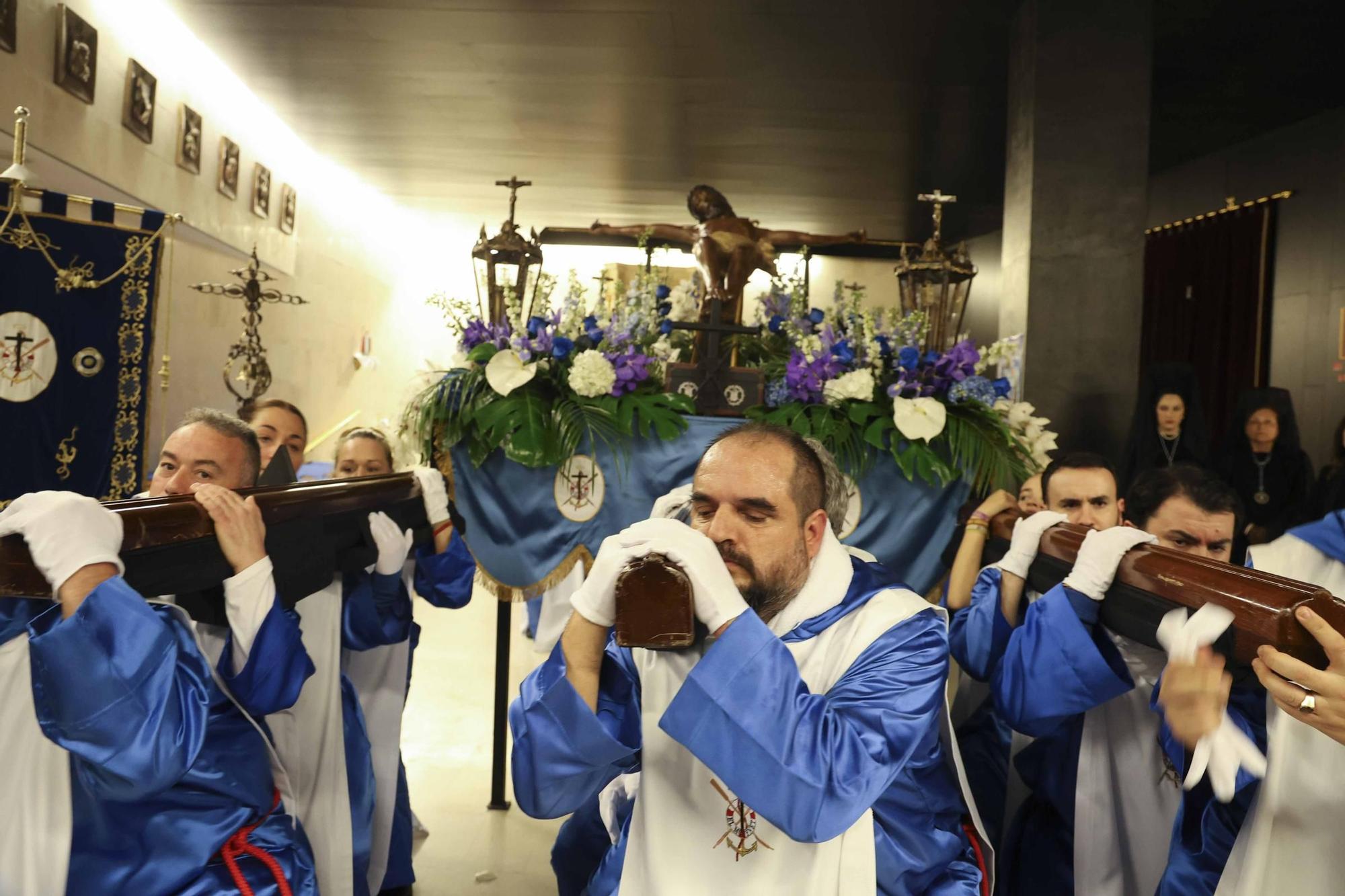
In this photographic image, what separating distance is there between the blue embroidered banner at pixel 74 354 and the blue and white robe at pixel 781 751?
12.2ft

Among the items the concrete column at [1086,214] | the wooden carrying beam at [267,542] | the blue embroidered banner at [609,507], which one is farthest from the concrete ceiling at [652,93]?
the wooden carrying beam at [267,542]

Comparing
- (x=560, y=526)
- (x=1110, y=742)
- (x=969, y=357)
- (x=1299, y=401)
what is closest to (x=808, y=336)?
(x=969, y=357)

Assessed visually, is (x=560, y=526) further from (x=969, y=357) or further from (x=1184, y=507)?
(x=1184, y=507)

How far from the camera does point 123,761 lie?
1810mm

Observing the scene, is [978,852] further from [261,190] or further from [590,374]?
[261,190]

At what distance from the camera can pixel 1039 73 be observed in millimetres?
5730

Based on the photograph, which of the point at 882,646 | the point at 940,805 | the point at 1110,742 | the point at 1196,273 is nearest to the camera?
the point at 882,646

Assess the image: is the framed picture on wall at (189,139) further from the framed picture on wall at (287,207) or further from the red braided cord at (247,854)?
the red braided cord at (247,854)

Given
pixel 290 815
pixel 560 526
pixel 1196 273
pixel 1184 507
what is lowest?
pixel 290 815

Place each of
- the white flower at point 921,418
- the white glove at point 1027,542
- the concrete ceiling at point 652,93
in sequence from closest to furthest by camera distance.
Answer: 1. the white glove at point 1027,542
2. the white flower at point 921,418
3. the concrete ceiling at point 652,93

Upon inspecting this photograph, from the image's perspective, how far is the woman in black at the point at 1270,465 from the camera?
21.0 ft

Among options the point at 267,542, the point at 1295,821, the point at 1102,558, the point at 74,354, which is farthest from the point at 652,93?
the point at 1295,821

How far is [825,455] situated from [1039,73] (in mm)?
4287

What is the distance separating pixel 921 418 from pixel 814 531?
5.94 ft
